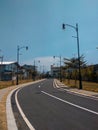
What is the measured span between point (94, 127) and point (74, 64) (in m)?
56.7

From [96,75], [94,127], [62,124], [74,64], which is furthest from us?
[96,75]

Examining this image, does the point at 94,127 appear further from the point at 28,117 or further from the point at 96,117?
the point at 28,117

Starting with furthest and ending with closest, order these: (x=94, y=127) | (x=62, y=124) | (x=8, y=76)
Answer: (x=8, y=76)
(x=62, y=124)
(x=94, y=127)

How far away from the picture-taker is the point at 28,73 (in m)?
174

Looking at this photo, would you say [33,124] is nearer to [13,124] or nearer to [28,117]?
[13,124]

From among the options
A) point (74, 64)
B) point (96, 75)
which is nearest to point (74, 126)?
point (74, 64)

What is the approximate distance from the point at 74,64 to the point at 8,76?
64.8m

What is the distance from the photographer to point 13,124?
12703 millimetres

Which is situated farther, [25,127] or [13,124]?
[13,124]

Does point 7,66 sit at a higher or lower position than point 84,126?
higher

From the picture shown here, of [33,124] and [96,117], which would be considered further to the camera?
[96,117]

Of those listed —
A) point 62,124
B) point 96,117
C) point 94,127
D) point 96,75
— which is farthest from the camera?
point 96,75

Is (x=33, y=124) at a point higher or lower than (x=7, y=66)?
lower

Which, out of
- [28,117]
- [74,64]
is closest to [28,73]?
[74,64]
